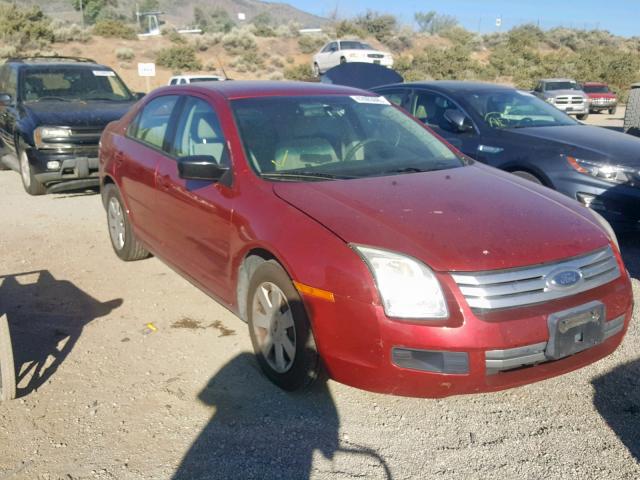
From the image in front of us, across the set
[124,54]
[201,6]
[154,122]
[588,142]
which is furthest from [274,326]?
[201,6]

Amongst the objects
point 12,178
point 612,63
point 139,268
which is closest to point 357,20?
point 612,63

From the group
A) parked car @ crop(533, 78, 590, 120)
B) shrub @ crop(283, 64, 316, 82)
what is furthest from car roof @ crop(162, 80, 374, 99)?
shrub @ crop(283, 64, 316, 82)

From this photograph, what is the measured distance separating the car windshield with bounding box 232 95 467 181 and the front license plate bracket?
144 centimetres

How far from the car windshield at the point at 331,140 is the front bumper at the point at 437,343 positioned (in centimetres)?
110

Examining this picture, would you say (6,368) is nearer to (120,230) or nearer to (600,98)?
(120,230)

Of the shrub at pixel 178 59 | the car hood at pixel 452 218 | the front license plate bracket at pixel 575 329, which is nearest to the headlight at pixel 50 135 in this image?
the car hood at pixel 452 218

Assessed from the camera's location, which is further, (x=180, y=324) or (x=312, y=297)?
(x=180, y=324)

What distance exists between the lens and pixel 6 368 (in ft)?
11.2

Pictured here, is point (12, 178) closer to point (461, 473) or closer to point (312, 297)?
point (312, 297)

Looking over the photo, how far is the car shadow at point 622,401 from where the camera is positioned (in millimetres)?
3117

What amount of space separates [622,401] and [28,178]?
312 inches

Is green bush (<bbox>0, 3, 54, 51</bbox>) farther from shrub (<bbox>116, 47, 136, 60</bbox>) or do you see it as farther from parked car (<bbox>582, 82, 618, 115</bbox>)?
parked car (<bbox>582, 82, 618, 115</bbox>)

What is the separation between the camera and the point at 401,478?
2.80 m

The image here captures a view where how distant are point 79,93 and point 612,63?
37905 millimetres
